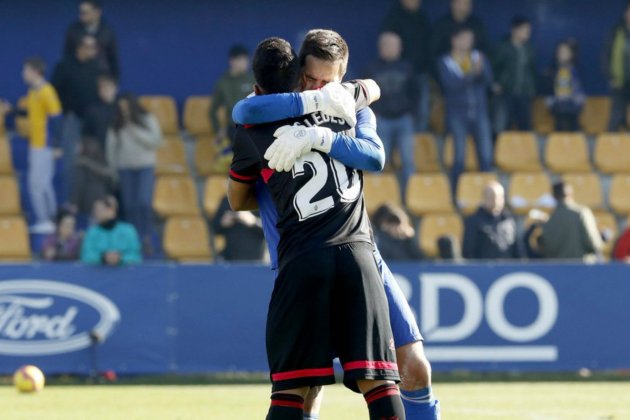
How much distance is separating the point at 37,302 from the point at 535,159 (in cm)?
807

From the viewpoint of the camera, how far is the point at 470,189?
17.5 metres

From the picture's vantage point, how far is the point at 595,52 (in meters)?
20.4

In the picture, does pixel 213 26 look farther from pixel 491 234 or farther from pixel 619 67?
pixel 491 234

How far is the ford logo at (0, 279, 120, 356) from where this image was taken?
12.6 meters

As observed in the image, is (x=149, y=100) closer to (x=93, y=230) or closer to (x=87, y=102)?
(x=87, y=102)

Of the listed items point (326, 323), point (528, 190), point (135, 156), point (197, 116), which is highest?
point (326, 323)

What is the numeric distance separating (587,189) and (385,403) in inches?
501

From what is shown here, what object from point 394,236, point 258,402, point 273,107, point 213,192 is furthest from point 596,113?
point 273,107

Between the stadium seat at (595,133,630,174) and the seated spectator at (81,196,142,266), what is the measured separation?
24.8 feet

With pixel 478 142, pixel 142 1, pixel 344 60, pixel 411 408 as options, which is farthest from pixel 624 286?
pixel 142 1

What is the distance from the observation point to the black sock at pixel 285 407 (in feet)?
18.3

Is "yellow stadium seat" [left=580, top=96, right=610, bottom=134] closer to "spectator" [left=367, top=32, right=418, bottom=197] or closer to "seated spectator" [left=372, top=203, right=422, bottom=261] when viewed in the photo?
"spectator" [left=367, top=32, right=418, bottom=197]

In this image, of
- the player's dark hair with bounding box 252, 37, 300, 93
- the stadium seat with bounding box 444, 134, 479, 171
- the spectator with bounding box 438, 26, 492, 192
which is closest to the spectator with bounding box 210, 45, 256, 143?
the spectator with bounding box 438, 26, 492, 192

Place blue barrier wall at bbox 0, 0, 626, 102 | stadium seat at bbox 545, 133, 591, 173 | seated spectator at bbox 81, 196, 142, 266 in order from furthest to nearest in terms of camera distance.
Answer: blue barrier wall at bbox 0, 0, 626, 102 < stadium seat at bbox 545, 133, 591, 173 < seated spectator at bbox 81, 196, 142, 266
